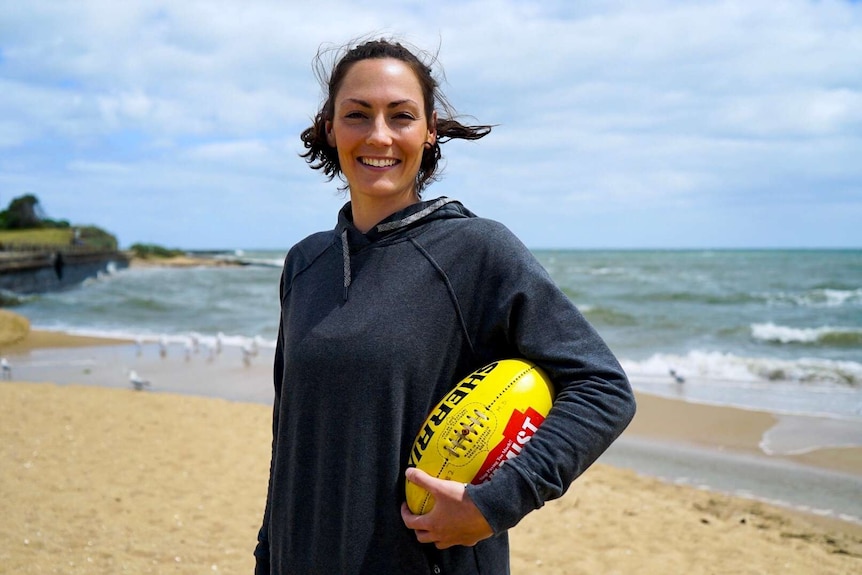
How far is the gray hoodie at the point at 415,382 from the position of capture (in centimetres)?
151

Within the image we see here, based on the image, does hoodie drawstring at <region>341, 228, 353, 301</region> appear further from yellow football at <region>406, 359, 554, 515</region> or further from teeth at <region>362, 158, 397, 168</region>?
yellow football at <region>406, 359, 554, 515</region>

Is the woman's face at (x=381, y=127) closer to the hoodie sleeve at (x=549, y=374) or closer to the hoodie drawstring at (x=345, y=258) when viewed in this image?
the hoodie drawstring at (x=345, y=258)

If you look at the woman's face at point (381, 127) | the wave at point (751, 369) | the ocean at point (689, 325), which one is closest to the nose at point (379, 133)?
the woman's face at point (381, 127)

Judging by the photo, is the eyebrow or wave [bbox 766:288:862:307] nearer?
the eyebrow

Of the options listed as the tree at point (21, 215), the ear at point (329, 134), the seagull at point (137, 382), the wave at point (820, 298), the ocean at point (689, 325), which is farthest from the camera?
the tree at point (21, 215)

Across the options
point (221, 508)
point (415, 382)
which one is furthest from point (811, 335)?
point (415, 382)

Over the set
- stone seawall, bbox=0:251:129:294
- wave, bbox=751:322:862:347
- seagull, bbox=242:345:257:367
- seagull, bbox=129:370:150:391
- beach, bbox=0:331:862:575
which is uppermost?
beach, bbox=0:331:862:575

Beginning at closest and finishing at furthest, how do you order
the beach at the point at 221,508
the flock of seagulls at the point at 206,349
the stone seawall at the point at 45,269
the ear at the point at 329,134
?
the ear at the point at 329,134
the beach at the point at 221,508
the flock of seagulls at the point at 206,349
the stone seawall at the point at 45,269

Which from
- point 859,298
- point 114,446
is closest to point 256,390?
point 114,446

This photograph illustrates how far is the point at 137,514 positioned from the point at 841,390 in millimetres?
10878

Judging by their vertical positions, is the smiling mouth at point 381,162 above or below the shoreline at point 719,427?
above

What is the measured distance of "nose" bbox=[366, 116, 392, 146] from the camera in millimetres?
1757

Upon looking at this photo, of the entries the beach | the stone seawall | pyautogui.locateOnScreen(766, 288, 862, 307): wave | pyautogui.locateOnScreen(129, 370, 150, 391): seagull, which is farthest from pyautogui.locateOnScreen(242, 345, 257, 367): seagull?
the stone seawall

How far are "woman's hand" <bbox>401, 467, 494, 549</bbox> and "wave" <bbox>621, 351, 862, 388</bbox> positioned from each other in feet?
39.2
